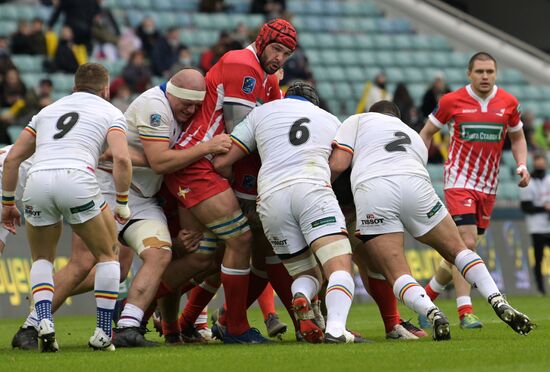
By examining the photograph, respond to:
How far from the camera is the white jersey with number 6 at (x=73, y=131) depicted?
9305mm

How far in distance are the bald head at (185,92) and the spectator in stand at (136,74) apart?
10355 millimetres

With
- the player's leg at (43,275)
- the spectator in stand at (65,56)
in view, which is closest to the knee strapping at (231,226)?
the player's leg at (43,275)

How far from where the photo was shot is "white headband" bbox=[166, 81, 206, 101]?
10.2 meters

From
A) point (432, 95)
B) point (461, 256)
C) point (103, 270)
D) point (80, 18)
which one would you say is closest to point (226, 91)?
point (103, 270)

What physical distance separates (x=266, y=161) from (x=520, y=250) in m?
11.0

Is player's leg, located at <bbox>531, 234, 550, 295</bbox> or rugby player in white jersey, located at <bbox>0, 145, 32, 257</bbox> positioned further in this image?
player's leg, located at <bbox>531, 234, 550, 295</bbox>

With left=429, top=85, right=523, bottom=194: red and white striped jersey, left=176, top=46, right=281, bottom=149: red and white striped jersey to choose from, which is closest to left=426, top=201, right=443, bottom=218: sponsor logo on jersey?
left=176, top=46, right=281, bottom=149: red and white striped jersey

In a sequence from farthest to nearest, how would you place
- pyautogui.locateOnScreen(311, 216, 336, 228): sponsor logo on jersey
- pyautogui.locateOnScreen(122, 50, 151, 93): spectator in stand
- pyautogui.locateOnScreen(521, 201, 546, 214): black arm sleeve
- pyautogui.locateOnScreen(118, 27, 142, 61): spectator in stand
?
pyautogui.locateOnScreen(118, 27, 142, 61): spectator in stand
pyautogui.locateOnScreen(122, 50, 151, 93): spectator in stand
pyautogui.locateOnScreen(521, 201, 546, 214): black arm sleeve
pyautogui.locateOnScreen(311, 216, 336, 228): sponsor logo on jersey

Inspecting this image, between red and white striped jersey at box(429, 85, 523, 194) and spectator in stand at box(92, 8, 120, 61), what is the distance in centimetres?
1076

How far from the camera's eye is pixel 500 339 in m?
9.84

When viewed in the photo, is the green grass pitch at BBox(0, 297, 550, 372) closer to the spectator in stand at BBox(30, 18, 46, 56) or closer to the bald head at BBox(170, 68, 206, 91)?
the bald head at BBox(170, 68, 206, 91)

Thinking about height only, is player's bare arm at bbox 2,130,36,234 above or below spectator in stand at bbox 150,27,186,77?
above

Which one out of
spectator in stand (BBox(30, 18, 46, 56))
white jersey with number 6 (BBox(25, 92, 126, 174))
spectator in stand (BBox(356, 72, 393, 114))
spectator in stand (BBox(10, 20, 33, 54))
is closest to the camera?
white jersey with number 6 (BBox(25, 92, 126, 174))

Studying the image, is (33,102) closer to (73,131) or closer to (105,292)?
(73,131)
